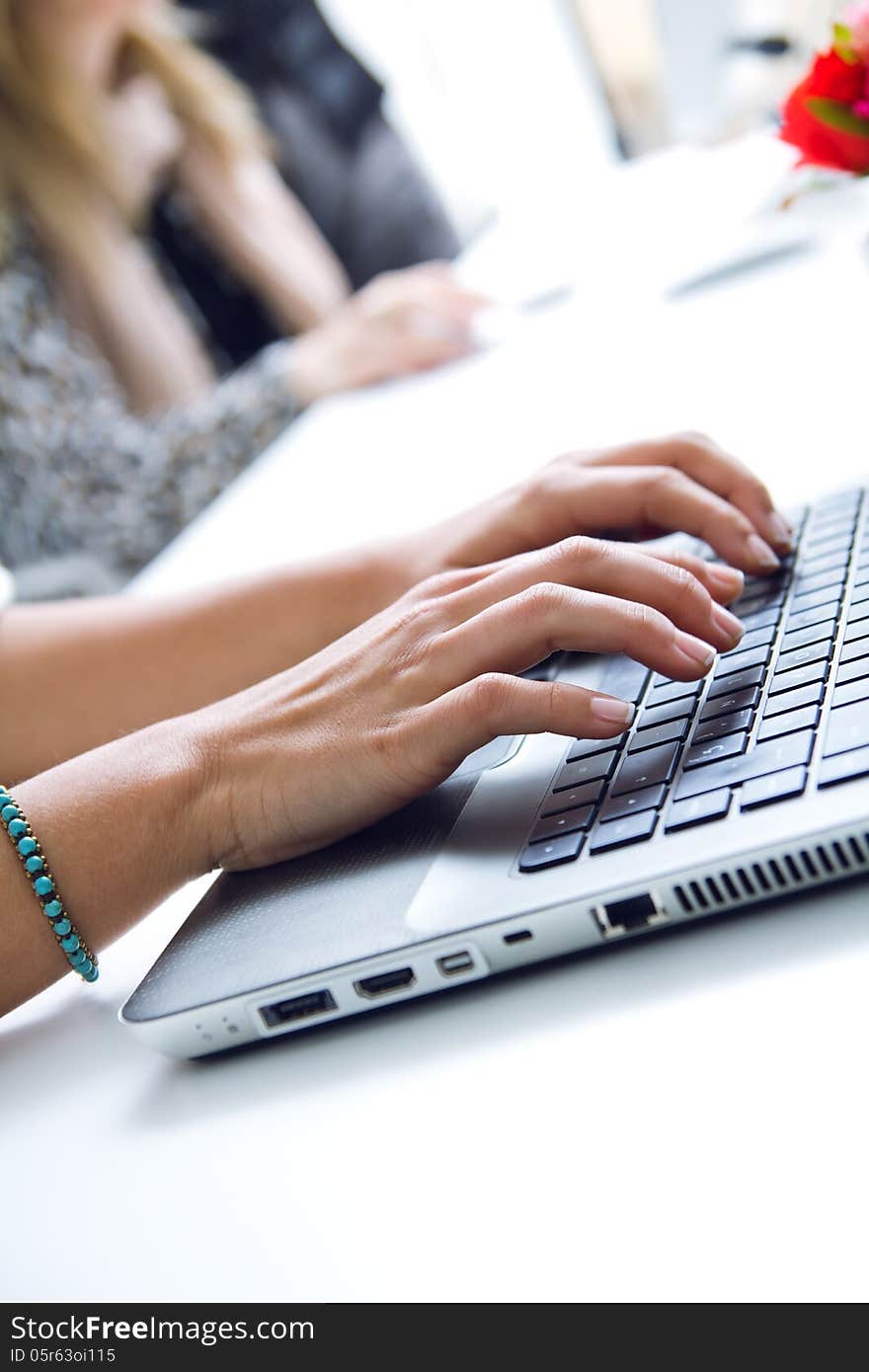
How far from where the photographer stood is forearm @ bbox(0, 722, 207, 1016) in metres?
0.52

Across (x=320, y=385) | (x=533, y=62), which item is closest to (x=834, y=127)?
(x=320, y=385)

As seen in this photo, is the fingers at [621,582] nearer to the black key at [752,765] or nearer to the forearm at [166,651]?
the black key at [752,765]

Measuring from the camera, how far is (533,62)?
2.96m

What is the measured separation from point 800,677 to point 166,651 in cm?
45

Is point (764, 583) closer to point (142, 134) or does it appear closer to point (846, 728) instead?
point (846, 728)

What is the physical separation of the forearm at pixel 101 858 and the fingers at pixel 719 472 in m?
0.28

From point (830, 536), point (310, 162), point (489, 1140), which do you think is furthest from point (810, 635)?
point (310, 162)

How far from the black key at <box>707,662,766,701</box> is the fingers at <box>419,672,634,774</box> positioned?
34 millimetres

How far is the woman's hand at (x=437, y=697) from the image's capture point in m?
0.48

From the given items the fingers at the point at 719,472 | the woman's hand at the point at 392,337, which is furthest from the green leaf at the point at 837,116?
the woman's hand at the point at 392,337

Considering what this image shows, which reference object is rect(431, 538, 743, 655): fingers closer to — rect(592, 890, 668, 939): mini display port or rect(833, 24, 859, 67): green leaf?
rect(592, 890, 668, 939): mini display port

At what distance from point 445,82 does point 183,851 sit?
327cm

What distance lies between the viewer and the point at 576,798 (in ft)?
1.49

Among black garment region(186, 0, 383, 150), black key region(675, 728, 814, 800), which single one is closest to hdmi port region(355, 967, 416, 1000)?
black key region(675, 728, 814, 800)
